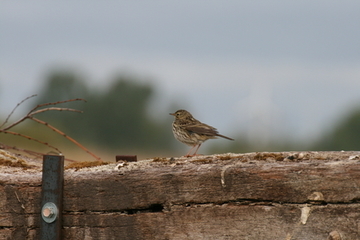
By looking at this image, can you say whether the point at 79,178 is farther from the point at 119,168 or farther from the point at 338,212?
the point at 338,212

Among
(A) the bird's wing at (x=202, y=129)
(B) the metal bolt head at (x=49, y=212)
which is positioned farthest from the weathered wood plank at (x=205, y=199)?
(A) the bird's wing at (x=202, y=129)

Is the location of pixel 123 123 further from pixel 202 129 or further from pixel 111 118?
pixel 202 129

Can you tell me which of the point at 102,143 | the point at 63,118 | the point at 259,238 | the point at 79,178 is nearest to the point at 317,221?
the point at 259,238

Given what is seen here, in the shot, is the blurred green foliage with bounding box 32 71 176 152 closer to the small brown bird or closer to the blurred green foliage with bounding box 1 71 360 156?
the blurred green foliage with bounding box 1 71 360 156

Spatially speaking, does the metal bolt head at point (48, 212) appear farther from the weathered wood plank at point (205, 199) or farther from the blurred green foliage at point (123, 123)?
the blurred green foliage at point (123, 123)

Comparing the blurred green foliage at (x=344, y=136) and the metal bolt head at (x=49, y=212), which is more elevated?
the blurred green foliage at (x=344, y=136)

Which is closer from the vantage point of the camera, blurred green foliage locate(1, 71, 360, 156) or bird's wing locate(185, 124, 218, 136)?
bird's wing locate(185, 124, 218, 136)

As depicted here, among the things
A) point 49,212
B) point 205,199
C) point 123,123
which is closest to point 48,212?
point 49,212

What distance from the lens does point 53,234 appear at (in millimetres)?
4191

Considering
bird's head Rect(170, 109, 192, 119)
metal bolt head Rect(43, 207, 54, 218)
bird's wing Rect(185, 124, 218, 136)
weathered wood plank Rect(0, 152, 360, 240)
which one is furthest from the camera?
bird's head Rect(170, 109, 192, 119)

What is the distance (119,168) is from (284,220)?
4.26ft

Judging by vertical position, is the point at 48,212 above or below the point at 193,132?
below

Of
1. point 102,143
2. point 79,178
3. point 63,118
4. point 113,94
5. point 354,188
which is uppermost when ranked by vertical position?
point 113,94

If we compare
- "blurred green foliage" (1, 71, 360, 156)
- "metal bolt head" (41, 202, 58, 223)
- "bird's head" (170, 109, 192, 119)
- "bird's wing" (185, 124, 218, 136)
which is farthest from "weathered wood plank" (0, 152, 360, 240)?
"blurred green foliage" (1, 71, 360, 156)
